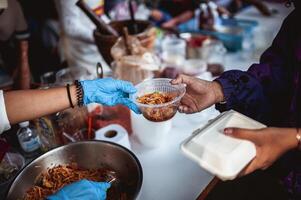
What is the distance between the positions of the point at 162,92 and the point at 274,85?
0.49 m

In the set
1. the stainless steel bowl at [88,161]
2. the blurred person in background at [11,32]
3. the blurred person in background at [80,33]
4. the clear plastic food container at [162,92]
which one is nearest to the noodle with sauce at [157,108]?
the clear plastic food container at [162,92]

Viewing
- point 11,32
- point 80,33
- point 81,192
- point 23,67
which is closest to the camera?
point 81,192

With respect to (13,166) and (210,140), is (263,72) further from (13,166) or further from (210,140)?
(13,166)

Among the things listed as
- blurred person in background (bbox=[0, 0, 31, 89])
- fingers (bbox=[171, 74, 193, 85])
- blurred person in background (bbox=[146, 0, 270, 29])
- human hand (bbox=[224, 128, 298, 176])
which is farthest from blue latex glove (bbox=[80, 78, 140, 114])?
blurred person in background (bbox=[146, 0, 270, 29])

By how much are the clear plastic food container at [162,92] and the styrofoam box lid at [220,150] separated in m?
0.27

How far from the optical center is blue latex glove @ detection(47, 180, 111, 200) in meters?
0.93

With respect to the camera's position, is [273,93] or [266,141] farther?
[273,93]

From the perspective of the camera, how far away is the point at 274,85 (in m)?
1.29

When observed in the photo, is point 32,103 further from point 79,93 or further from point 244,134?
point 244,134

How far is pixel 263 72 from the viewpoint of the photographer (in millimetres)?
1290

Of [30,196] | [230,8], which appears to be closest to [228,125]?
[30,196]

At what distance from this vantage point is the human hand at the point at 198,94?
126 cm

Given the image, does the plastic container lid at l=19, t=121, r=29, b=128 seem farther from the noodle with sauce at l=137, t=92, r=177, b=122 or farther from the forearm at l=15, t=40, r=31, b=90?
the noodle with sauce at l=137, t=92, r=177, b=122

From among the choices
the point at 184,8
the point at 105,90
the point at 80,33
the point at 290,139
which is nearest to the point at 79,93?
the point at 105,90
